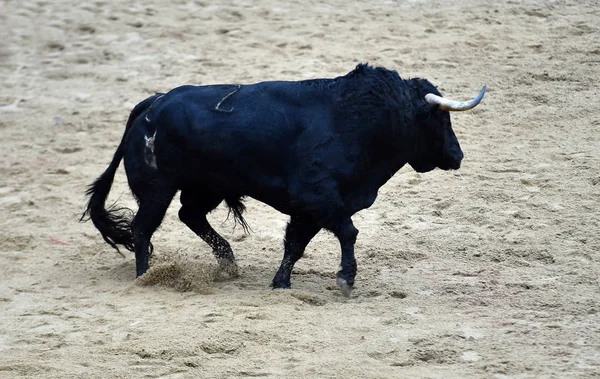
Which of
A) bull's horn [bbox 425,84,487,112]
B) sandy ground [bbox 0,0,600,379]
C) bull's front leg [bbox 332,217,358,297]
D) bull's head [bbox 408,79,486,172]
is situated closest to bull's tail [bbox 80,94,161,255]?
sandy ground [bbox 0,0,600,379]

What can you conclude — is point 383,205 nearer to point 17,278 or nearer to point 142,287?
point 142,287

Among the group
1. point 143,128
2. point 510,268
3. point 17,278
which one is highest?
point 143,128

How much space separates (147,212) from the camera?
7555 millimetres

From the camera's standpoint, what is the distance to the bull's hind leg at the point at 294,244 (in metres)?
7.26

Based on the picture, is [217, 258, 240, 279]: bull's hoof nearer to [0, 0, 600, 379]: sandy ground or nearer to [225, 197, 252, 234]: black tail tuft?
[0, 0, 600, 379]: sandy ground

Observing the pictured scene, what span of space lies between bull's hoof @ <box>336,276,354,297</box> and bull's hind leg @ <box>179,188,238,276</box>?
106 cm

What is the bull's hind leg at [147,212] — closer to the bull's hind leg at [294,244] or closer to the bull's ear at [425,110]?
the bull's hind leg at [294,244]

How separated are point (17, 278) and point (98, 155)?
2.72 metres

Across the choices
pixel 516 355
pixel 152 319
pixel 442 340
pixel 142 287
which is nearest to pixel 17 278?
pixel 142 287

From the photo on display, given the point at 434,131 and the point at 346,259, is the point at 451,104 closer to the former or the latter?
the point at 434,131

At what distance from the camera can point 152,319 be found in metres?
6.70

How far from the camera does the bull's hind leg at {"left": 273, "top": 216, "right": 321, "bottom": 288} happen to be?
7.26m

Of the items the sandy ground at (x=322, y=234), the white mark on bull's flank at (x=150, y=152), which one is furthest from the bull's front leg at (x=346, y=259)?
the white mark on bull's flank at (x=150, y=152)

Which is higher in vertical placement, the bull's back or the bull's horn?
the bull's horn
